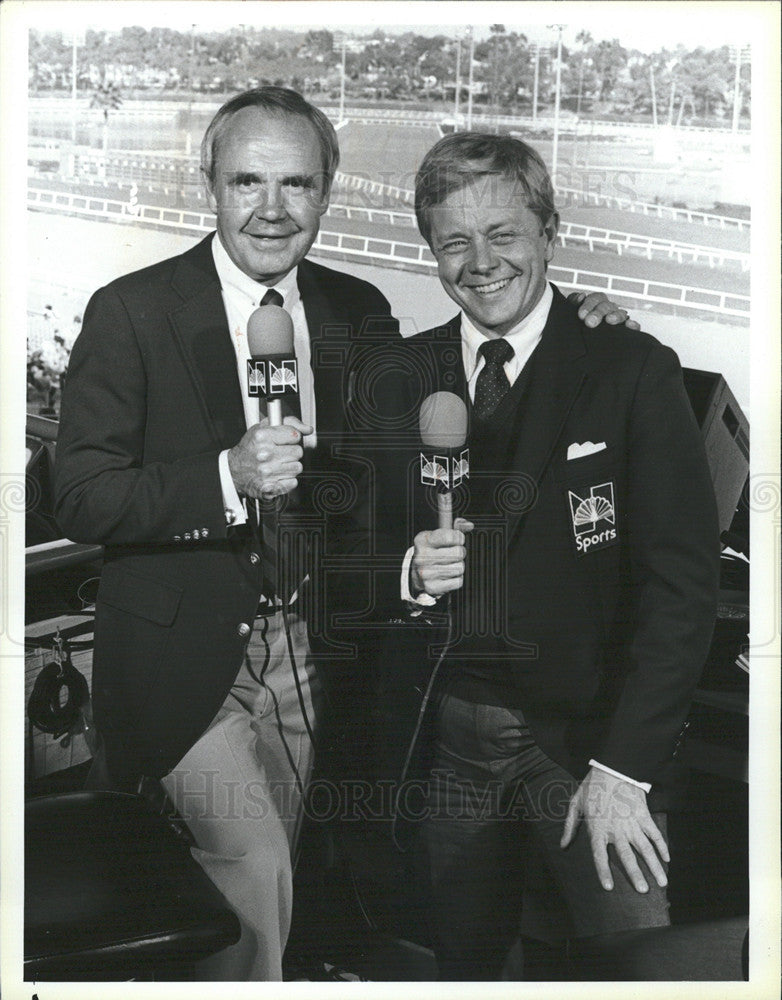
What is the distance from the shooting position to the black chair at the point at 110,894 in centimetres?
268

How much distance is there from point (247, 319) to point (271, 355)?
1.11ft

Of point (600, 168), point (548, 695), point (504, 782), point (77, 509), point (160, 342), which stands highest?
point (600, 168)

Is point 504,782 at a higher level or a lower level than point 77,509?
lower

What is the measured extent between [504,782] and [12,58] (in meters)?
2.22

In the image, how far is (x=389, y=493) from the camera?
2.79 metres

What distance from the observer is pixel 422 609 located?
2.79m

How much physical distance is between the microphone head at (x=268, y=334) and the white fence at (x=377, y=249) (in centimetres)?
39

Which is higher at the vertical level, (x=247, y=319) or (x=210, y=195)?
(x=210, y=195)

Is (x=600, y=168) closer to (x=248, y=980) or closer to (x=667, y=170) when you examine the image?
(x=667, y=170)

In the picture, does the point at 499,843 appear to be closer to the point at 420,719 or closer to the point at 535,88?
the point at 420,719

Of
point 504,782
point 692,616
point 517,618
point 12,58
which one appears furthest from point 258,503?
point 12,58

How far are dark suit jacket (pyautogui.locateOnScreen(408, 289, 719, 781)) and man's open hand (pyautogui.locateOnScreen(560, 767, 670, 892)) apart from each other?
0.05 metres

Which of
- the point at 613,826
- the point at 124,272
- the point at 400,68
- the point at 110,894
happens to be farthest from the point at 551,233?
the point at 110,894
